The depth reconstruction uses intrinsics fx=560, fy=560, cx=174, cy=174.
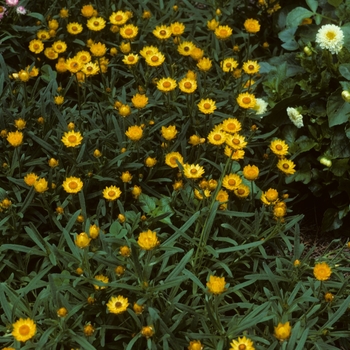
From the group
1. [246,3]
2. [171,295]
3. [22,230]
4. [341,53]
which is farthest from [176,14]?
[171,295]

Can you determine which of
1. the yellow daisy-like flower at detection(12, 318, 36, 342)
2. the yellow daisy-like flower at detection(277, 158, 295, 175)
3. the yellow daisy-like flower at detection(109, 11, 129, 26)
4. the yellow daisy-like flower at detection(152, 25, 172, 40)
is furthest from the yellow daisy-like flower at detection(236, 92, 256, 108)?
the yellow daisy-like flower at detection(12, 318, 36, 342)

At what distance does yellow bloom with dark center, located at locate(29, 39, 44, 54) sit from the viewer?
9.09ft

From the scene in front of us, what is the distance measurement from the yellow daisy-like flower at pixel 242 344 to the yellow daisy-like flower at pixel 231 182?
0.63m

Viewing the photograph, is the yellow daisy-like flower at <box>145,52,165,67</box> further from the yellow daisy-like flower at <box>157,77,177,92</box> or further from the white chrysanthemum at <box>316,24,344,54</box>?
the white chrysanthemum at <box>316,24,344,54</box>

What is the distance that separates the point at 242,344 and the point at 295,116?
3.70 feet

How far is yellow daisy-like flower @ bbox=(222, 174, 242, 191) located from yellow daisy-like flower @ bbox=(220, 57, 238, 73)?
0.68 meters

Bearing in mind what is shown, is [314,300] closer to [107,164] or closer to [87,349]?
[87,349]

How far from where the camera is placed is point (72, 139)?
2279mm

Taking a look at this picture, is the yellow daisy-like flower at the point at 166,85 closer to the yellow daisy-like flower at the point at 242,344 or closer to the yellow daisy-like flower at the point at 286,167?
the yellow daisy-like flower at the point at 286,167

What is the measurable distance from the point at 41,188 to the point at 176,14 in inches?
60.0

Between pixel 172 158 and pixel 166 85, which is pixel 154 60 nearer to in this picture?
pixel 166 85

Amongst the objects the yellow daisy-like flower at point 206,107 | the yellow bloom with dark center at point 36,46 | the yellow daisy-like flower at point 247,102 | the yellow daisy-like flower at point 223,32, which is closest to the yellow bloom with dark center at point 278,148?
the yellow daisy-like flower at point 247,102

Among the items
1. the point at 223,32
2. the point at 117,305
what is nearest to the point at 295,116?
the point at 223,32

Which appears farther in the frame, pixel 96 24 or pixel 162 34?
pixel 96 24
